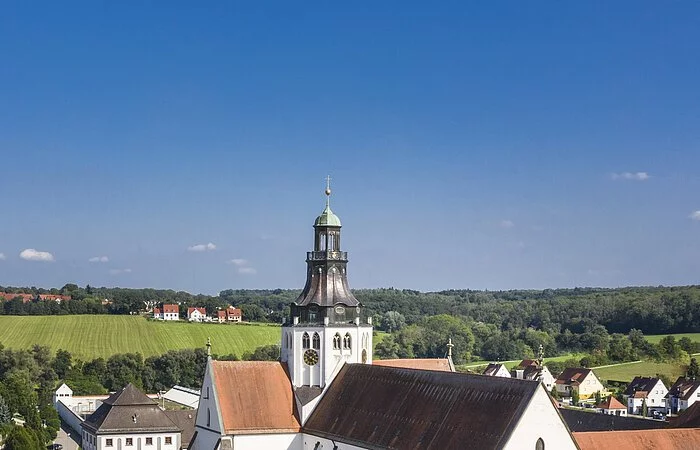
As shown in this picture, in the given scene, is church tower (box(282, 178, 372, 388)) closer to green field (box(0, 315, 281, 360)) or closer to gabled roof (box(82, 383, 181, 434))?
gabled roof (box(82, 383, 181, 434))

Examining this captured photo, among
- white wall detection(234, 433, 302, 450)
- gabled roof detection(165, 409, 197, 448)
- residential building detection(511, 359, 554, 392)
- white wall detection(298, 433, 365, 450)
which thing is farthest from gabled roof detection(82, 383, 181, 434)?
residential building detection(511, 359, 554, 392)

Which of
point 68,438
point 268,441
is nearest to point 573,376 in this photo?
point 68,438

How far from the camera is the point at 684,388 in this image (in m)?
117

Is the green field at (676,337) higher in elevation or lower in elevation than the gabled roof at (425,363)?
higher

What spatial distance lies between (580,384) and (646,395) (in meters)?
11.7

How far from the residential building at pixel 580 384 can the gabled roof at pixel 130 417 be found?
7178cm

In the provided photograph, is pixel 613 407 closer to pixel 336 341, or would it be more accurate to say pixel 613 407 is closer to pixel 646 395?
pixel 646 395

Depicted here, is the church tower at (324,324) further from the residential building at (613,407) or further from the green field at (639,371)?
the green field at (639,371)

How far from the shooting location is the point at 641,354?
15788 centimetres

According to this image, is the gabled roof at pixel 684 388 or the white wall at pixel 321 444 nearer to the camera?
the white wall at pixel 321 444

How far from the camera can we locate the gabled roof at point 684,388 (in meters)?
115

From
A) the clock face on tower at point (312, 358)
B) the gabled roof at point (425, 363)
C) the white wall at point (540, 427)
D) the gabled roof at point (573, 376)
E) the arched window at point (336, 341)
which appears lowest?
the gabled roof at point (573, 376)

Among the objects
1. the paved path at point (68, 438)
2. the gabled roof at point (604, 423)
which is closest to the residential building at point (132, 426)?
the paved path at point (68, 438)

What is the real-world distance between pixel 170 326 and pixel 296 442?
119147 mm
